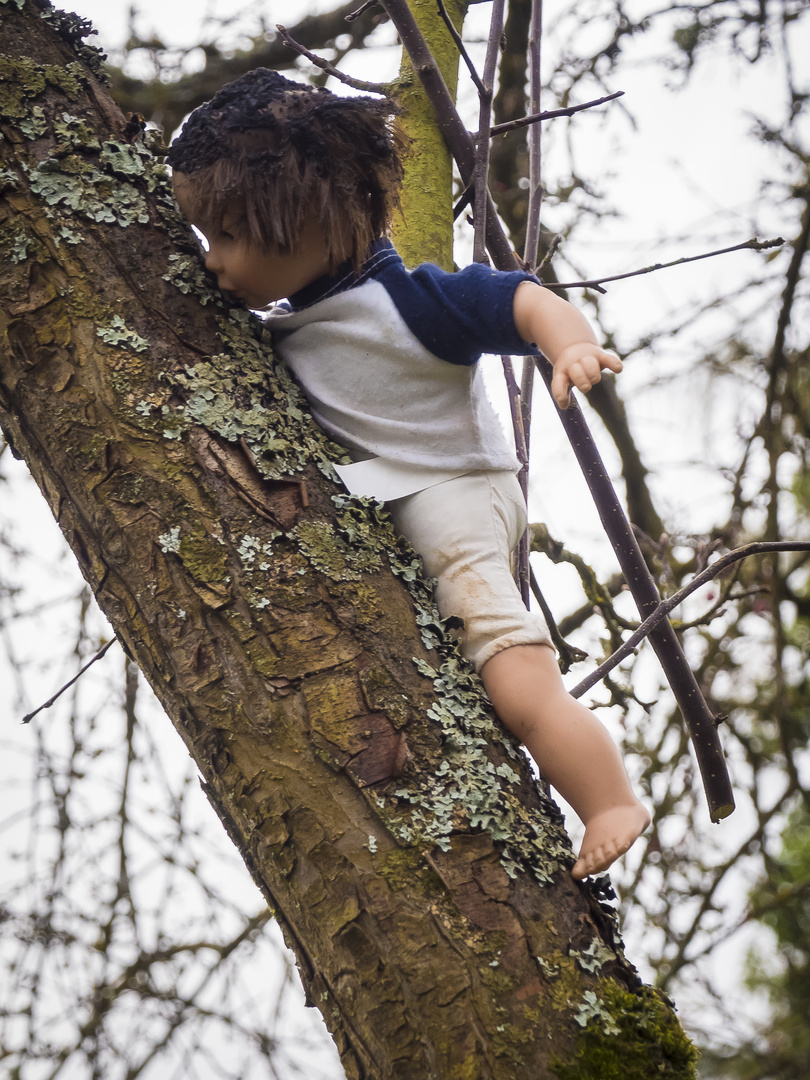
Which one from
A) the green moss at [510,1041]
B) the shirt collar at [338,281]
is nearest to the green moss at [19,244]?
the shirt collar at [338,281]

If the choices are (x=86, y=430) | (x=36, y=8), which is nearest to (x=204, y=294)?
(x=86, y=430)

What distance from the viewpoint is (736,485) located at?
2.34 m

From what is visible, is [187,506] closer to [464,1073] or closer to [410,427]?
[410,427]

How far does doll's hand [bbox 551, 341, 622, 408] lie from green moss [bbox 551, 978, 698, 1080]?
0.58 m

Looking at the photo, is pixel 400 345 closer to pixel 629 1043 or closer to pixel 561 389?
pixel 561 389

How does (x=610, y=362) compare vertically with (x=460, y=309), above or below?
below

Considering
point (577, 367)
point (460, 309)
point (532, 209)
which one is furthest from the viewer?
point (532, 209)

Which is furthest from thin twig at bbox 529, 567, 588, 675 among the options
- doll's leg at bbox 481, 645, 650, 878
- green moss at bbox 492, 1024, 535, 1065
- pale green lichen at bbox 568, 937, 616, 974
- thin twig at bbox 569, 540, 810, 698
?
green moss at bbox 492, 1024, 535, 1065

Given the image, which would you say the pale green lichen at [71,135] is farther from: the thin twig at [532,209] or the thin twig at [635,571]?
the thin twig at [532,209]

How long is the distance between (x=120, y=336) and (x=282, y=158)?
0.29 meters

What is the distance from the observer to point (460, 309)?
1.09 metres

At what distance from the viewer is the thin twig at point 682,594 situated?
3.53ft

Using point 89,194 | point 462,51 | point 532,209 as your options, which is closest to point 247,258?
point 89,194

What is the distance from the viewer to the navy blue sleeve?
3.51 ft
